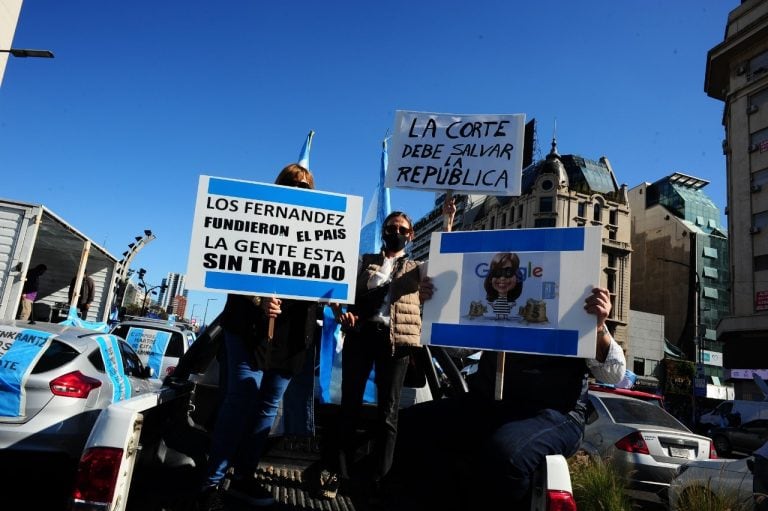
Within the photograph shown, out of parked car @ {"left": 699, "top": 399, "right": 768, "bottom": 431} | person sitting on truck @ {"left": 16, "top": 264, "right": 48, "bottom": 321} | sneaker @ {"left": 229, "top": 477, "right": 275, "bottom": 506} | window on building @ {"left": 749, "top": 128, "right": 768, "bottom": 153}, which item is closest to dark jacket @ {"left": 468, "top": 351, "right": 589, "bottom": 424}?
sneaker @ {"left": 229, "top": 477, "right": 275, "bottom": 506}

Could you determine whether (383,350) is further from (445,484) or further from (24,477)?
(24,477)

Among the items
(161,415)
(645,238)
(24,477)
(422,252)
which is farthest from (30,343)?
(422,252)

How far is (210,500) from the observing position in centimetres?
291

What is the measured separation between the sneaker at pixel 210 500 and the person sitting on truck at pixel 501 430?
100 centimetres

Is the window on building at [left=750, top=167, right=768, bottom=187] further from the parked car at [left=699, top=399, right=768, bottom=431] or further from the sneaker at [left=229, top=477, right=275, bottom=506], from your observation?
the sneaker at [left=229, top=477, right=275, bottom=506]

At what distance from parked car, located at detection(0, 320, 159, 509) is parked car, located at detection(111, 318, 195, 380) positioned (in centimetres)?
546

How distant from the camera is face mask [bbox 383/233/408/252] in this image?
13.7 ft

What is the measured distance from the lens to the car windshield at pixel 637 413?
27.8ft

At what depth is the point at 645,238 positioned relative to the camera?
75625mm

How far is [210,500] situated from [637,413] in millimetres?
7657

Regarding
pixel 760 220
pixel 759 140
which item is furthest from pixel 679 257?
pixel 760 220

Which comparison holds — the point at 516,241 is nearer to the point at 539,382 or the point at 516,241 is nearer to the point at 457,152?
the point at 539,382

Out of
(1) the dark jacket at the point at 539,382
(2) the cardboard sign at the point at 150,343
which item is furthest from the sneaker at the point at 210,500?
(2) the cardboard sign at the point at 150,343

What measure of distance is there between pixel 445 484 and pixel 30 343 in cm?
385
